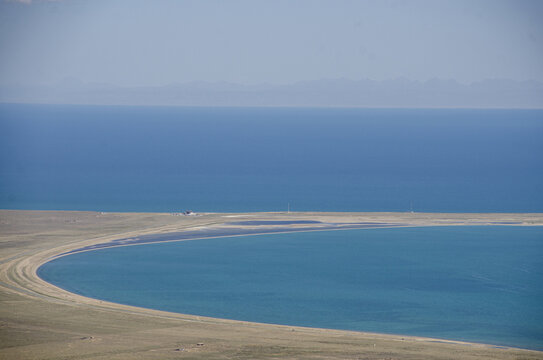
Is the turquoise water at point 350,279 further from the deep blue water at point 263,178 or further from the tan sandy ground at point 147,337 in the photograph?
the deep blue water at point 263,178

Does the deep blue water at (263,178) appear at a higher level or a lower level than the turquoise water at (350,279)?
higher

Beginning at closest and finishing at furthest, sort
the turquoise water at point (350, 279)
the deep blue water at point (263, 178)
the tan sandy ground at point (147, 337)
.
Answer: the tan sandy ground at point (147, 337)
the turquoise water at point (350, 279)
the deep blue water at point (263, 178)

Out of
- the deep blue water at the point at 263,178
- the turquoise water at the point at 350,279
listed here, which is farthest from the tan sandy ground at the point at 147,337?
the deep blue water at the point at 263,178

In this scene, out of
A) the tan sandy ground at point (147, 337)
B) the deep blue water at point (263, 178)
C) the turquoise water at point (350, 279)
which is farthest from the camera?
the deep blue water at point (263, 178)

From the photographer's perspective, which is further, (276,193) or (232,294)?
(276,193)

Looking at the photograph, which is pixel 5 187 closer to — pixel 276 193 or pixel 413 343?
pixel 276 193

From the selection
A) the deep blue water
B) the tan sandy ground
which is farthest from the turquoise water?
the deep blue water

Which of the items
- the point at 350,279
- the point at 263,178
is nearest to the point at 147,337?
the point at 350,279

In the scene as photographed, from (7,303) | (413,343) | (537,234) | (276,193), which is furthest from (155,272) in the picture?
(276,193)

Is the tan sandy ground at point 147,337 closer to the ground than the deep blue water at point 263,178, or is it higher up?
closer to the ground

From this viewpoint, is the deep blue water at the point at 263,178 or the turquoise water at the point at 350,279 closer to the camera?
the turquoise water at the point at 350,279
